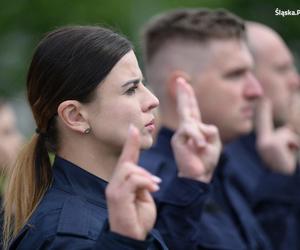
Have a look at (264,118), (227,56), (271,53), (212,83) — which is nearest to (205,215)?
(212,83)

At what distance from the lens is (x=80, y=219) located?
264 cm

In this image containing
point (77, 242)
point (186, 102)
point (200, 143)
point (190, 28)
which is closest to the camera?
point (77, 242)

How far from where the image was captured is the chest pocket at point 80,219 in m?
2.59

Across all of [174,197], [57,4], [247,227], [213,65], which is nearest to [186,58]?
[213,65]

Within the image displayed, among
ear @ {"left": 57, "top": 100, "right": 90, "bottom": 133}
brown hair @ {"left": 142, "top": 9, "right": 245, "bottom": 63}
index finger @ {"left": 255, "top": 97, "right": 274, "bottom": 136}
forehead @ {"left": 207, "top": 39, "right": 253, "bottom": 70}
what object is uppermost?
ear @ {"left": 57, "top": 100, "right": 90, "bottom": 133}

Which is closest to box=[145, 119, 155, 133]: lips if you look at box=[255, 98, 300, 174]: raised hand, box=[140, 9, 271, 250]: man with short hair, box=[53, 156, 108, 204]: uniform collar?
box=[53, 156, 108, 204]: uniform collar

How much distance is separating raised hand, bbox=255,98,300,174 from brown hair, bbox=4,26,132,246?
105 inches

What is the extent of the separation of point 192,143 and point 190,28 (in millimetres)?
1157

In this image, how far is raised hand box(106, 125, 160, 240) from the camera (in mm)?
2365

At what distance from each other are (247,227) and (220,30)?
110 centimetres

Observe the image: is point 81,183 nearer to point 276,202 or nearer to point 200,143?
point 200,143

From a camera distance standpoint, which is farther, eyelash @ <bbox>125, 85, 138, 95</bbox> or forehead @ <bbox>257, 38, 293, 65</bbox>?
forehead @ <bbox>257, 38, 293, 65</bbox>

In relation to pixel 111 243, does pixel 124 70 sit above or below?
above

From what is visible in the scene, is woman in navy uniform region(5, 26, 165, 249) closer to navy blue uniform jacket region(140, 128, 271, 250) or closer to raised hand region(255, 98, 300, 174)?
navy blue uniform jacket region(140, 128, 271, 250)
